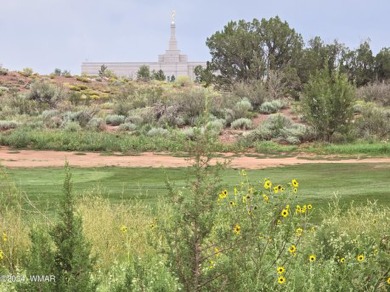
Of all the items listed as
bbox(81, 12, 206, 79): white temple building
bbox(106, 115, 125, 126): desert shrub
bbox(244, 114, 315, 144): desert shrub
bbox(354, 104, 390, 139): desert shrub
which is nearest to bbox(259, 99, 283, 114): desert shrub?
bbox(244, 114, 315, 144): desert shrub

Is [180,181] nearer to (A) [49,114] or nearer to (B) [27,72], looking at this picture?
(A) [49,114]

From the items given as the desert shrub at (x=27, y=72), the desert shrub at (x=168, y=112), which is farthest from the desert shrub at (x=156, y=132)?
the desert shrub at (x=27, y=72)

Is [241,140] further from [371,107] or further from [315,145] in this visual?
[371,107]

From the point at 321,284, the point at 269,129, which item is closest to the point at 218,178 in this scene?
the point at 321,284

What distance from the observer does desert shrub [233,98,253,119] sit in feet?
96.3

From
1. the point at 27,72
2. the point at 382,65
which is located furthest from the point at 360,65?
the point at 27,72

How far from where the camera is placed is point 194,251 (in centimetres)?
338

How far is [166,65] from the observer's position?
4203 inches

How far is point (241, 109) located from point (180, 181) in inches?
647

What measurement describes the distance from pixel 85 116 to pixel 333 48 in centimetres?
2264

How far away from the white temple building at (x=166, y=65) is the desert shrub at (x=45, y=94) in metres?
63.1

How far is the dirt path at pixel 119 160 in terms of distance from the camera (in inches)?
698

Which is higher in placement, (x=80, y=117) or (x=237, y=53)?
(x=237, y=53)

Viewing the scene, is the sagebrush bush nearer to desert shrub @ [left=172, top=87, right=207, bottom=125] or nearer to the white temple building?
desert shrub @ [left=172, top=87, right=207, bottom=125]
